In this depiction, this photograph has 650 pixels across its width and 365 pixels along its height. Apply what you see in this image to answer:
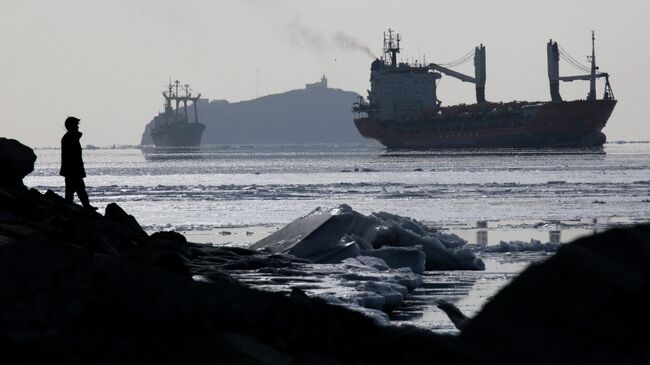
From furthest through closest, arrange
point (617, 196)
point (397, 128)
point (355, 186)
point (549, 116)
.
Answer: point (397, 128), point (549, 116), point (355, 186), point (617, 196)

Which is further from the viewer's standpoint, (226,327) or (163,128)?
(163,128)

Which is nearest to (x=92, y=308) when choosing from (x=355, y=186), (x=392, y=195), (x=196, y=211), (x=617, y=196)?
(x=196, y=211)

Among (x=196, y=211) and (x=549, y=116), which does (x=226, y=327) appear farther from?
(x=549, y=116)

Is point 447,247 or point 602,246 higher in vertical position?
point 602,246

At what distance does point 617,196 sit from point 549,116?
73.1m

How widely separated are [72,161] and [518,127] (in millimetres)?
91525

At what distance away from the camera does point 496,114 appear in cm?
10294

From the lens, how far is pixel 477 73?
4395 inches

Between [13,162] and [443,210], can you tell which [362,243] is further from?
[443,210]

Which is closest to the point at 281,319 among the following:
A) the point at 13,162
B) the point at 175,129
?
the point at 13,162

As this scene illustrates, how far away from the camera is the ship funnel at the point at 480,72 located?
362ft

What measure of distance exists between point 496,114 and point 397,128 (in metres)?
11.2

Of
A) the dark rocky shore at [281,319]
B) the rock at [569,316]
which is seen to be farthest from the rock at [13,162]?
the rock at [569,316]

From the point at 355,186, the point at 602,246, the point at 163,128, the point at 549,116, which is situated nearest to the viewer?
the point at 602,246
